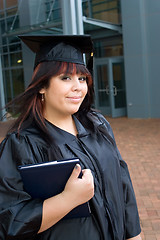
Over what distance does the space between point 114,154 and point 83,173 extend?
366mm

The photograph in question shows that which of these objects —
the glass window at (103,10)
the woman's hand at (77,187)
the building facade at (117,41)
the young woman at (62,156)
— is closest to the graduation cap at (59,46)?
the young woman at (62,156)

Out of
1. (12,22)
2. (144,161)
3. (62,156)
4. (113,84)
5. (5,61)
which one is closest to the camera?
(62,156)

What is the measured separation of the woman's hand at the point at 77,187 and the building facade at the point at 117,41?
371 inches

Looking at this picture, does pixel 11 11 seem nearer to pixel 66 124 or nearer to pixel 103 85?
pixel 103 85

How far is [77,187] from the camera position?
128 cm

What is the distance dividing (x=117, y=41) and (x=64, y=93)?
12378 mm

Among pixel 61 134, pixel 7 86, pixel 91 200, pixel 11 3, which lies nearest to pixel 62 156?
pixel 61 134

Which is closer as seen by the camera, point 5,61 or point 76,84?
point 76,84

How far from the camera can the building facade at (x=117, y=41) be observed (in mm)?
11734

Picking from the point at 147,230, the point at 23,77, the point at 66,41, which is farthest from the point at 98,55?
the point at 66,41

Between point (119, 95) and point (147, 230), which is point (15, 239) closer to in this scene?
point (147, 230)

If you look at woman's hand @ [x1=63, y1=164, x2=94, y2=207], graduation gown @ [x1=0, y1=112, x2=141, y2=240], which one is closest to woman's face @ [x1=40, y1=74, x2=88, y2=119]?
graduation gown @ [x1=0, y1=112, x2=141, y2=240]

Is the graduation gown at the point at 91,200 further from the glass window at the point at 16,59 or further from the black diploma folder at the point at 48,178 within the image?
the glass window at the point at 16,59

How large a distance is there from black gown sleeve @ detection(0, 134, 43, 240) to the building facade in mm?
9302
